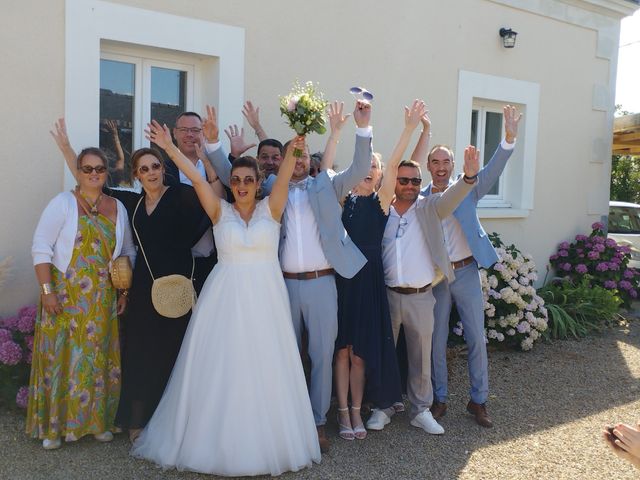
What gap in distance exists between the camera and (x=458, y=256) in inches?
178

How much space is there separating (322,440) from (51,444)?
5.40ft

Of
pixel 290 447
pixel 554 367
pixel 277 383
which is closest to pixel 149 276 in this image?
pixel 277 383

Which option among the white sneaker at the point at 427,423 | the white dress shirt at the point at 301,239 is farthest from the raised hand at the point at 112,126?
the white sneaker at the point at 427,423

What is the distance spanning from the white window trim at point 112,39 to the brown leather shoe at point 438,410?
9.07 feet

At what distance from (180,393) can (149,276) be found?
2.46 ft

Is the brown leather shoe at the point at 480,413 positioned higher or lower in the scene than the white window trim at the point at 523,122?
lower

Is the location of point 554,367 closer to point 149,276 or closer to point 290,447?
point 290,447

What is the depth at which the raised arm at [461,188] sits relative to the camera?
→ 4.00 m

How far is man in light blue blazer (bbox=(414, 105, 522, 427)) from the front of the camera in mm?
4434

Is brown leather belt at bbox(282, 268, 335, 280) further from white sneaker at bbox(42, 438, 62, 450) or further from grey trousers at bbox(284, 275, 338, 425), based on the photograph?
white sneaker at bbox(42, 438, 62, 450)

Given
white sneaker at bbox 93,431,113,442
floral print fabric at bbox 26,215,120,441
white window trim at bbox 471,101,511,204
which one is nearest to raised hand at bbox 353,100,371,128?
floral print fabric at bbox 26,215,120,441

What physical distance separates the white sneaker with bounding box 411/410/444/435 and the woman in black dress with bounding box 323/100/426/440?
1.09 ft

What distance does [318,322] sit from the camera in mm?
→ 3889

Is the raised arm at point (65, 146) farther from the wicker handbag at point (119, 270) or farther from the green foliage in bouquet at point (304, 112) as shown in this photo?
the green foliage in bouquet at point (304, 112)
